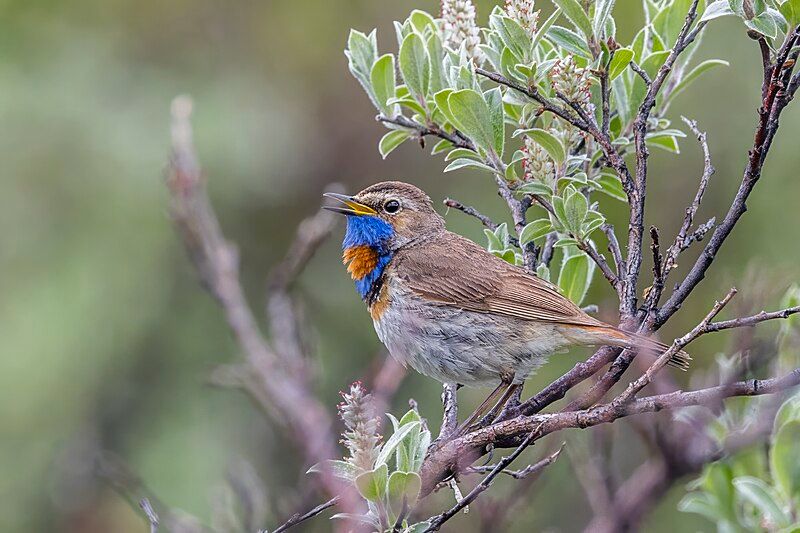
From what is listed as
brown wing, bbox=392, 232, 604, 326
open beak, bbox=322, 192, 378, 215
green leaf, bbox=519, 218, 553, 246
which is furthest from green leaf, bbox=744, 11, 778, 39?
open beak, bbox=322, 192, 378, 215

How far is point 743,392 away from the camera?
246cm

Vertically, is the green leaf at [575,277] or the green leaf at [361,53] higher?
the green leaf at [361,53]

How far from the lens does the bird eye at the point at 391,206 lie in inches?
188

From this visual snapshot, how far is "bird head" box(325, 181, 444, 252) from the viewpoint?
4719 mm

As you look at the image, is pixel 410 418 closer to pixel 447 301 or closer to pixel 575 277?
pixel 575 277

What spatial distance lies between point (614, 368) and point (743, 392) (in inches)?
25.1

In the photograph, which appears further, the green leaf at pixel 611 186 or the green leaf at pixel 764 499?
the green leaf at pixel 611 186

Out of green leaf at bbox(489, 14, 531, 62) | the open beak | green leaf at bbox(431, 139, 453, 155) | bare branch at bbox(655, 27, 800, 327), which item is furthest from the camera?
the open beak

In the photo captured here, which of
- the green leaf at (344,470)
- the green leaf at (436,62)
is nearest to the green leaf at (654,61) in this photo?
the green leaf at (436,62)

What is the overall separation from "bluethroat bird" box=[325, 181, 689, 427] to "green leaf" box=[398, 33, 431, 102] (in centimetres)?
80

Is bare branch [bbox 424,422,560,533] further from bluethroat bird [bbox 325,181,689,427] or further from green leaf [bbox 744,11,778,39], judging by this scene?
green leaf [bbox 744,11,778,39]

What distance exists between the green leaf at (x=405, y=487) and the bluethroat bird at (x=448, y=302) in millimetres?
901

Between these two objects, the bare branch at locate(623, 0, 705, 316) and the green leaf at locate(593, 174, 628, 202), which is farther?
the green leaf at locate(593, 174, 628, 202)

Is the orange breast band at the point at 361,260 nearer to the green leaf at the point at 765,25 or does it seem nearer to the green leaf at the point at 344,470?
the green leaf at the point at 344,470
